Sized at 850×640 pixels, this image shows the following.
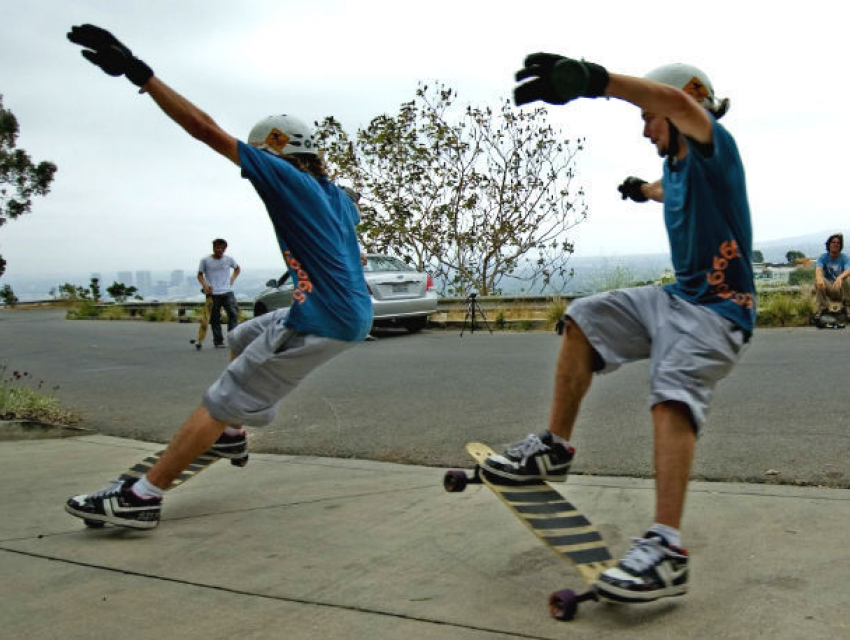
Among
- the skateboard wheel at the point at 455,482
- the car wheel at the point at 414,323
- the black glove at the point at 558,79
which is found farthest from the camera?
the car wheel at the point at 414,323

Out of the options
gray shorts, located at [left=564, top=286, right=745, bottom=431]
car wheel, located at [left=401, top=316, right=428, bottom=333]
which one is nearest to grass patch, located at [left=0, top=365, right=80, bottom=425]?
gray shorts, located at [left=564, top=286, right=745, bottom=431]

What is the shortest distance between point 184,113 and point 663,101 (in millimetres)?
1891

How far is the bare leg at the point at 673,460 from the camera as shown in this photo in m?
2.78

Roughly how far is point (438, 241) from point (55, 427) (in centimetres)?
1677

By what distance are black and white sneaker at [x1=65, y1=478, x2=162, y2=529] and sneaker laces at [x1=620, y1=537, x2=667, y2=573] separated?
2.13 m

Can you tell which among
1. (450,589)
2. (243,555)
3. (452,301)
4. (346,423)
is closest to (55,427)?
(346,423)

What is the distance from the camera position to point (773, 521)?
138 inches

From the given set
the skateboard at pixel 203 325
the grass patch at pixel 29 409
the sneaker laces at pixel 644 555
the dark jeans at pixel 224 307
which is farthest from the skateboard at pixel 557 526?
the dark jeans at pixel 224 307

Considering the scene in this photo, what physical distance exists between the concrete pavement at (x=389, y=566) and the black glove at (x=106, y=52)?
76.1 inches

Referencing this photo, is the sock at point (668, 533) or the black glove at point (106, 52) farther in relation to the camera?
the black glove at point (106, 52)

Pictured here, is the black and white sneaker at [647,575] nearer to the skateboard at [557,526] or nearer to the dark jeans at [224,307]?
the skateboard at [557,526]

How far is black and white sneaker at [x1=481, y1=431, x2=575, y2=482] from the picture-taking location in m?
3.23

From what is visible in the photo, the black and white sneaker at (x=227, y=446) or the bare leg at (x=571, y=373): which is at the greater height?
the bare leg at (x=571, y=373)

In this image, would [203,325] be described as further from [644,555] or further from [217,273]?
[644,555]
